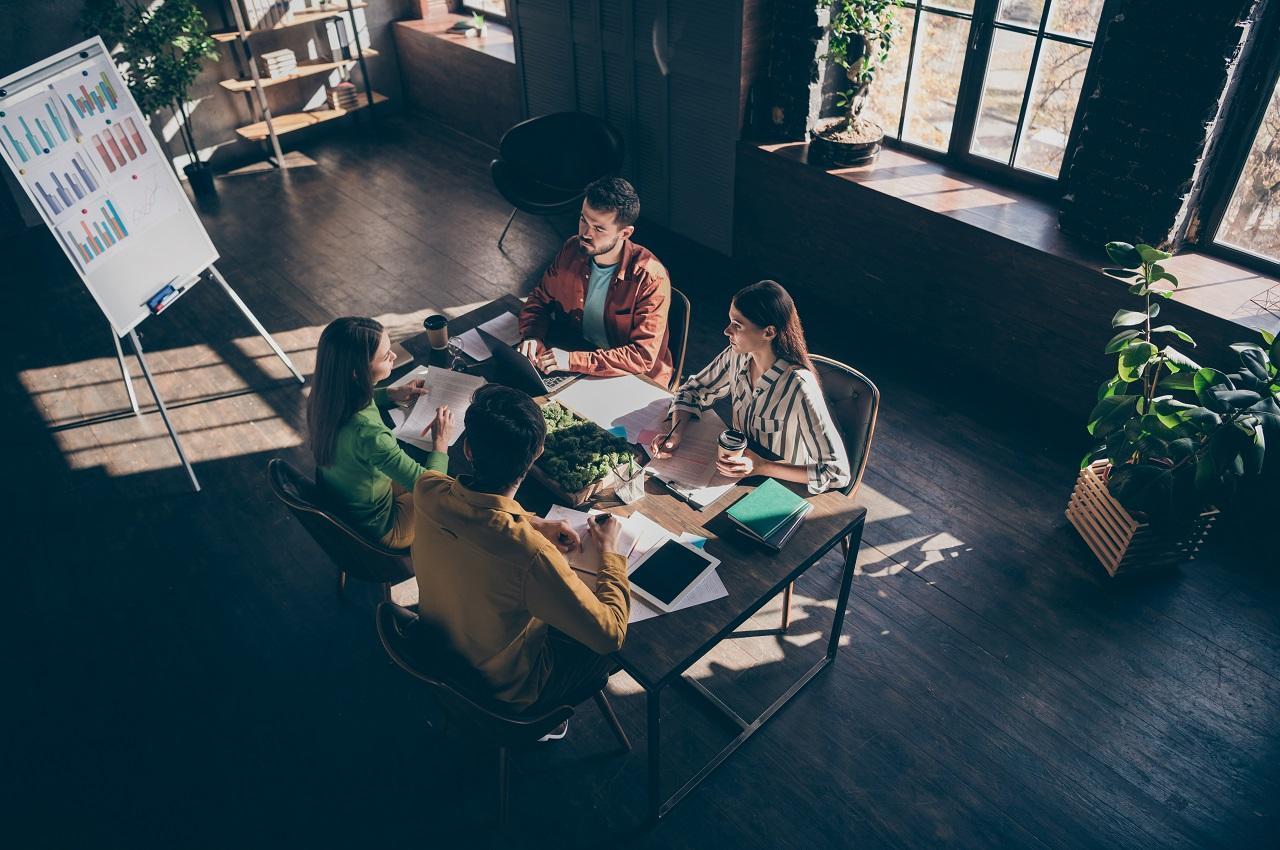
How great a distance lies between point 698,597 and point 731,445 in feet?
1.94

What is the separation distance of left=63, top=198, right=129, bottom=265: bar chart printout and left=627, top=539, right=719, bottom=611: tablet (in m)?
3.10

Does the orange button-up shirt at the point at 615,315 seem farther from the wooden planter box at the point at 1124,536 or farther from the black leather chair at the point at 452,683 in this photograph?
the wooden planter box at the point at 1124,536

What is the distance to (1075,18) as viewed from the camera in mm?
4496

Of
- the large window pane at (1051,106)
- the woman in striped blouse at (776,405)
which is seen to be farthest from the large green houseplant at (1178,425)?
the large window pane at (1051,106)

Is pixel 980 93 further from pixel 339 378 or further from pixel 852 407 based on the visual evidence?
pixel 339 378

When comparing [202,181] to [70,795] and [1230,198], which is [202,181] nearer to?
[70,795]

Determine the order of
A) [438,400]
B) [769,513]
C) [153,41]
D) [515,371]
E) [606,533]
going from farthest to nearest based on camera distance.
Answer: [153,41] < [438,400] < [515,371] < [769,513] < [606,533]

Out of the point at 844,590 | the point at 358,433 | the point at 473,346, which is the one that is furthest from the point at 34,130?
the point at 844,590

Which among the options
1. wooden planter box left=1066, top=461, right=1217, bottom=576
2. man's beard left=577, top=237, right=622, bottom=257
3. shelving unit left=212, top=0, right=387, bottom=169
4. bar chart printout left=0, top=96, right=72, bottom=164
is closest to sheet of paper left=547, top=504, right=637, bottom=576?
man's beard left=577, top=237, right=622, bottom=257

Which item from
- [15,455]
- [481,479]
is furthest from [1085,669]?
[15,455]

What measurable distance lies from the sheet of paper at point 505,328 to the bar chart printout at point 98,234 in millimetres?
1903

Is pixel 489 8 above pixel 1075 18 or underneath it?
underneath

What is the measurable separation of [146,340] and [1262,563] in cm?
616

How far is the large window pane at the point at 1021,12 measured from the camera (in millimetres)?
4605
